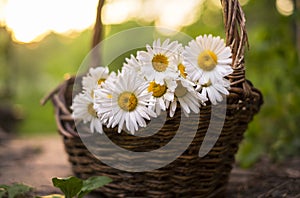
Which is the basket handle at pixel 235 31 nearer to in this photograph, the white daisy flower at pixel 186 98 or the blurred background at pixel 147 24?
the white daisy flower at pixel 186 98

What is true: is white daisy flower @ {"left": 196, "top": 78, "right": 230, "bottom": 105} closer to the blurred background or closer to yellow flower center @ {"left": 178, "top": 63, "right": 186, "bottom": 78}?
yellow flower center @ {"left": 178, "top": 63, "right": 186, "bottom": 78}

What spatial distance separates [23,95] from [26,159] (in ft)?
14.4

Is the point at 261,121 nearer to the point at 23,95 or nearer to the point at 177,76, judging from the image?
the point at 177,76

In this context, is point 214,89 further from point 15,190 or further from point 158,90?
point 15,190

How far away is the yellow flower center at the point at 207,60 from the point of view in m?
0.98

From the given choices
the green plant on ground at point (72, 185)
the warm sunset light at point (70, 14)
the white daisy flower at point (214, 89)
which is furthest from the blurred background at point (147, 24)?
the white daisy flower at point (214, 89)

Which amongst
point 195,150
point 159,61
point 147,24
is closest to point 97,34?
point 159,61

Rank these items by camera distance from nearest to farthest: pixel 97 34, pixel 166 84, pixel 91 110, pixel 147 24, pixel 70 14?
pixel 166 84, pixel 91 110, pixel 97 34, pixel 70 14, pixel 147 24

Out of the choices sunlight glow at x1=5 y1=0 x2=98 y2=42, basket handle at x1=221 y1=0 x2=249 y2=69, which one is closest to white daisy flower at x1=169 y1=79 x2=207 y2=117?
basket handle at x1=221 y1=0 x2=249 y2=69

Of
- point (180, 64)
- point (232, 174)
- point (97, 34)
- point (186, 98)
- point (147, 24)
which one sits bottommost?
point (232, 174)

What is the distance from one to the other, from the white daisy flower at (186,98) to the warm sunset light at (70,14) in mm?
2340

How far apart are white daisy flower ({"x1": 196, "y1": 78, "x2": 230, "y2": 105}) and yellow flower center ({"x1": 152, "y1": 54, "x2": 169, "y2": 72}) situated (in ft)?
0.33

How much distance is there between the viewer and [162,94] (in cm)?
95

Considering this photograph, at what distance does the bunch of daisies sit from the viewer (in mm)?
940
